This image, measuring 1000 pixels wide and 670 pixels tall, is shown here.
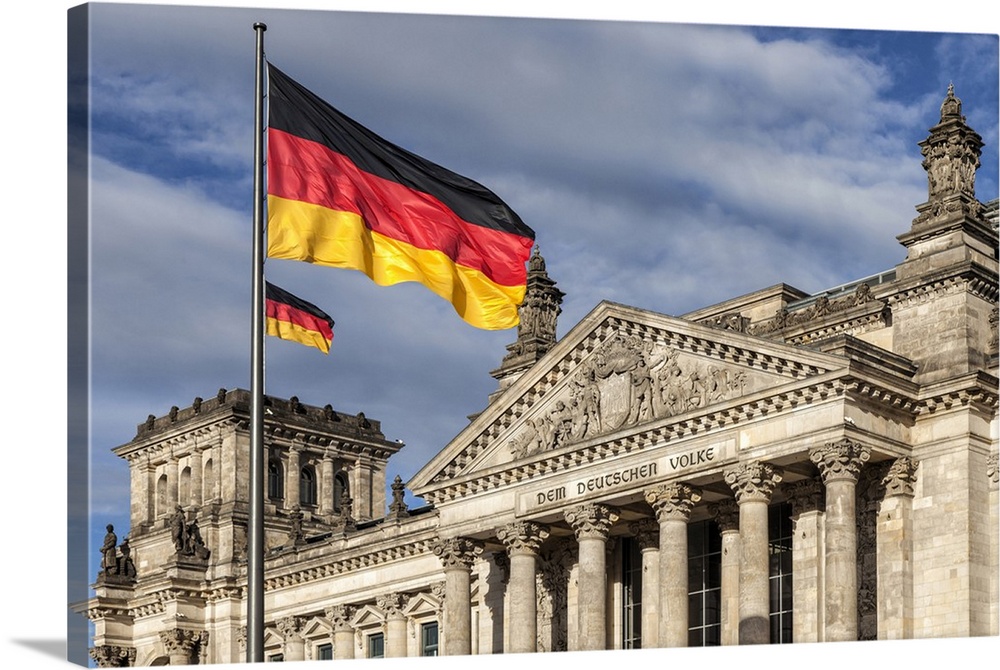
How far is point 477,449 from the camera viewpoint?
5538 cm

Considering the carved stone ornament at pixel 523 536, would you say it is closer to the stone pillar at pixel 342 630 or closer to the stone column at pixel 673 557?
the stone column at pixel 673 557

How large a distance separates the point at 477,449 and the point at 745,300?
9.39m

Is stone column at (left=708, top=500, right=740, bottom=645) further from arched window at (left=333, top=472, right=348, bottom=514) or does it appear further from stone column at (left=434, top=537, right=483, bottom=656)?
arched window at (left=333, top=472, right=348, bottom=514)

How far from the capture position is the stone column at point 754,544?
1812 inches

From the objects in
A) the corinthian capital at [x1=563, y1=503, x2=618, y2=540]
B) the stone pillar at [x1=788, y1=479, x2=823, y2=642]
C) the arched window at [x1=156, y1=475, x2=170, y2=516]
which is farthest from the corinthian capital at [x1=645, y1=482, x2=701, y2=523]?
the arched window at [x1=156, y1=475, x2=170, y2=516]

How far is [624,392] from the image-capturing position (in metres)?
51.1

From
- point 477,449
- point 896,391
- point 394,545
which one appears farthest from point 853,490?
point 394,545

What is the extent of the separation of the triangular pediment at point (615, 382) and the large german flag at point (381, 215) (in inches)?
590

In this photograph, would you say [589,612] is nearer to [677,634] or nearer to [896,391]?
[677,634]

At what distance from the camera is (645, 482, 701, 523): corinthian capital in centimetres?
4912

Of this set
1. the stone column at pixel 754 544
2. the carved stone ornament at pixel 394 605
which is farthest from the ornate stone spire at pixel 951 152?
the carved stone ornament at pixel 394 605

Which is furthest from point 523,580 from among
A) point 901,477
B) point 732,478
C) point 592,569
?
point 901,477

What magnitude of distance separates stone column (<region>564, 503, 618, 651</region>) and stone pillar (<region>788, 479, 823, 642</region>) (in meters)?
5.41

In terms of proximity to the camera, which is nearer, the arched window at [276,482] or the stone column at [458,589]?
the stone column at [458,589]
